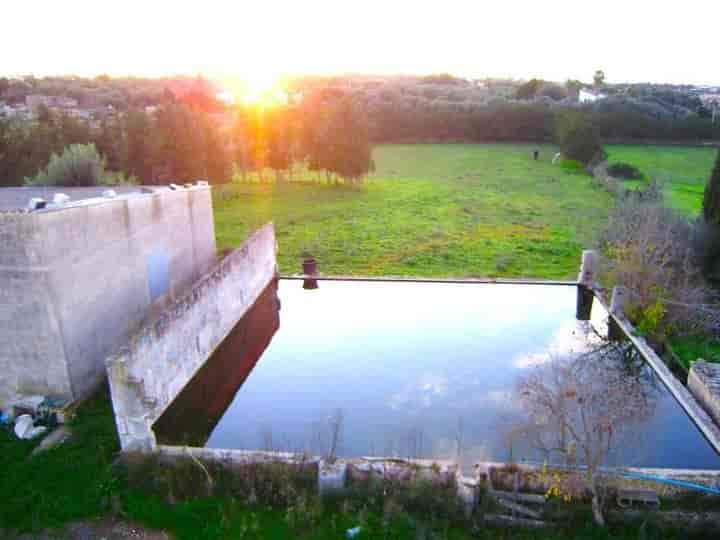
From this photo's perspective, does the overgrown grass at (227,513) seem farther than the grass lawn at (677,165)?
No

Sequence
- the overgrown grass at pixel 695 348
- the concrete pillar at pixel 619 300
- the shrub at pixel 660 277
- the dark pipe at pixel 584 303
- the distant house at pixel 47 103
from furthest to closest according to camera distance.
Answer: the distant house at pixel 47 103 → the dark pipe at pixel 584 303 → the concrete pillar at pixel 619 300 → the shrub at pixel 660 277 → the overgrown grass at pixel 695 348

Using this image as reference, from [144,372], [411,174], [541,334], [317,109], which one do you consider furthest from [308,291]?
[411,174]

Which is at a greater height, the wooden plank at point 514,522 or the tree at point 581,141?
the tree at point 581,141

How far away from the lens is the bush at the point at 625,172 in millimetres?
30094

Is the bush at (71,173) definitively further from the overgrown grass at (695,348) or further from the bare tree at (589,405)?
the overgrown grass at (695,348)

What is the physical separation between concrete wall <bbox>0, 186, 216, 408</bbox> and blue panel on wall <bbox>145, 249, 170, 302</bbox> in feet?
0.13

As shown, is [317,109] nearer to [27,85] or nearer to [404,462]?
[404,462]

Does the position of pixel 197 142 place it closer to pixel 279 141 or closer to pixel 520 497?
pixel 279 141

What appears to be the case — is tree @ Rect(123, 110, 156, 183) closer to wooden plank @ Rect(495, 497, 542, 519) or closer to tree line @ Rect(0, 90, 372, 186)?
tree line @ Rect(0, 90, 372, 186)

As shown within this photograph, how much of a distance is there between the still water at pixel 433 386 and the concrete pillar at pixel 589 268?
3.03 feet

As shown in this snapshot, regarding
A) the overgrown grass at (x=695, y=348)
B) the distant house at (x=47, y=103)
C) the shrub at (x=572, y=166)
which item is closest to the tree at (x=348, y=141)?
the shrub at (x=572, y=166)

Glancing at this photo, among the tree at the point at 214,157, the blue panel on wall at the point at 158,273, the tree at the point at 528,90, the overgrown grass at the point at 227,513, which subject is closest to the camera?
the overgrown grass at the point at 227,513

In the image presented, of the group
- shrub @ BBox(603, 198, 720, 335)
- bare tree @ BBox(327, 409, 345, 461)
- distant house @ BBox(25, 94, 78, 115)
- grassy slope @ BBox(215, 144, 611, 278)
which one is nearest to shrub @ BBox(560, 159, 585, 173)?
grassy slope @ BBox(215, 144, 611, 278)

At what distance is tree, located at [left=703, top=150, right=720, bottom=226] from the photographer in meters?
12.4
